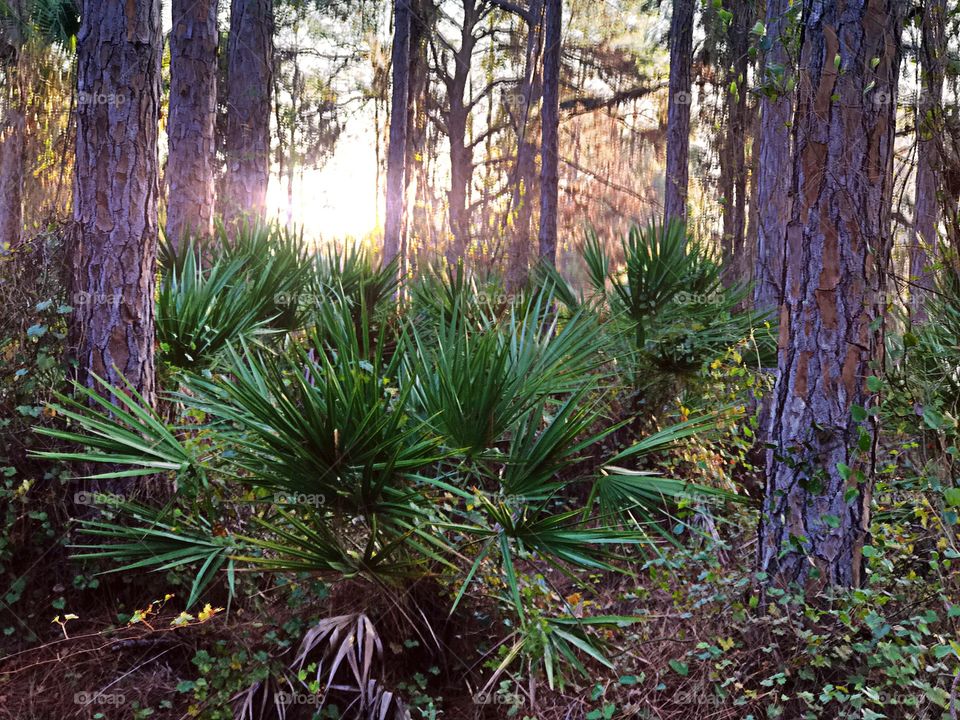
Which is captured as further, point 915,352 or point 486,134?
point 486,134

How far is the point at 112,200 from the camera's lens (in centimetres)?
495

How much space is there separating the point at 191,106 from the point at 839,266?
7912 millimetres

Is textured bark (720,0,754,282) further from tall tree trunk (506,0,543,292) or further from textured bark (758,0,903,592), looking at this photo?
textured bark (758,0,903,592)

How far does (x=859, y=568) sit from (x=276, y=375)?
2852 millimetres

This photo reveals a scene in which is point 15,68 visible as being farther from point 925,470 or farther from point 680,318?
point 925,470

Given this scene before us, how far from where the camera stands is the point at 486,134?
23078mm

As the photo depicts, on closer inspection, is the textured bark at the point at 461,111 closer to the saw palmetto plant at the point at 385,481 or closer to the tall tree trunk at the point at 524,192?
the tall tree trunk at the point at 524,192

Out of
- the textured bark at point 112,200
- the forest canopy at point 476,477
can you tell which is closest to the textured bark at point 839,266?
the forest canopy at point 476,477

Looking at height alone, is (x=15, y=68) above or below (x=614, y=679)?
above

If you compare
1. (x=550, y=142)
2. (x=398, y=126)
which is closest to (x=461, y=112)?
(x=398, y=126)

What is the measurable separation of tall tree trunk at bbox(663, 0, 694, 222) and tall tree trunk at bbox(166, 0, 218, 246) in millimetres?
7334

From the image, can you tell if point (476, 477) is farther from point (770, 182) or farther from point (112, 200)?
point (770, 182)

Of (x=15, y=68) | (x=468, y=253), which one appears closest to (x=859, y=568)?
(x=468, y=253)

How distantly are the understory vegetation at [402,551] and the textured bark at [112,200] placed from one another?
0.65 feet
